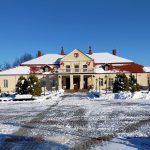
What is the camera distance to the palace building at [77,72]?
5888 cm

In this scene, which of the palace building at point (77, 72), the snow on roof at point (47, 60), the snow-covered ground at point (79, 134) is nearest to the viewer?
the snow-covered ground at point (79, 134)

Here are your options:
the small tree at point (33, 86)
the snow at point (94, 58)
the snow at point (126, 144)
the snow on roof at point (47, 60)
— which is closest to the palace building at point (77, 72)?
the snow at point (94, 58)

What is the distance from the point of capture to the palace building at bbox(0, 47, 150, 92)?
58.9m

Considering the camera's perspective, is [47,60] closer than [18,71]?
No

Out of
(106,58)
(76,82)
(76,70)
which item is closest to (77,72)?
(76,70)

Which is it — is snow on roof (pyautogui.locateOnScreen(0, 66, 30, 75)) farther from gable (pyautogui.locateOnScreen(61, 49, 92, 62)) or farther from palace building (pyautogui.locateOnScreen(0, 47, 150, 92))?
gable (pyautogui.locateOnScreen(61, 49, 92, 62))

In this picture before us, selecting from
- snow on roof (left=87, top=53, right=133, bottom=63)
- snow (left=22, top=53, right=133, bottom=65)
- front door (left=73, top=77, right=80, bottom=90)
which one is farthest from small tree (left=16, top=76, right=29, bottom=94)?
snow on roof (left=87, top=53, right=133, bottom=63)

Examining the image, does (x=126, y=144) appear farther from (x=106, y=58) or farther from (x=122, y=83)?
(x=106, y=58)

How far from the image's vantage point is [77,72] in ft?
193

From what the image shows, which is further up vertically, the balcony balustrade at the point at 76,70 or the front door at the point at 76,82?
the balcony balustrade at the point at 76,70

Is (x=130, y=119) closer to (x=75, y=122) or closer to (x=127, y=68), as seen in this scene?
(x=75, y=122)

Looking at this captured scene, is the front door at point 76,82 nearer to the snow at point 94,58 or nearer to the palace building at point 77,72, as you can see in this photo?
the palace building at point 77,72

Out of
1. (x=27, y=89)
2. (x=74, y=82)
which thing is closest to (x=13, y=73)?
(x=74, y=82)

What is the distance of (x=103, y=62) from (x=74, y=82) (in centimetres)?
588
